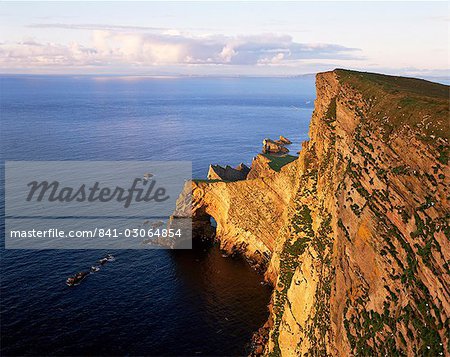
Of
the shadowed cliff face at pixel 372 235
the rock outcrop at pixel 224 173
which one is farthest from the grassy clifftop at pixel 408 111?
the rock outcrop at pixel 224 173

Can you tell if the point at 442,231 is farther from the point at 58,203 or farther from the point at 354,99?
the point at 58,203

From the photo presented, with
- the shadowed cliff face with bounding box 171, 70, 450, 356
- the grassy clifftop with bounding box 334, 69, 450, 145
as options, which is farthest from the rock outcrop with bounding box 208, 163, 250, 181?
the grassy clifftop with bounding box 334, 69, 450, 145

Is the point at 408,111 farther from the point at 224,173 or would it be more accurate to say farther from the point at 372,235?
the point at 224,173

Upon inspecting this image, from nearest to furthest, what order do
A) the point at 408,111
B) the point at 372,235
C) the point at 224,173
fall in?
the point at 372,235, the point at 408,111, the point at 224,173

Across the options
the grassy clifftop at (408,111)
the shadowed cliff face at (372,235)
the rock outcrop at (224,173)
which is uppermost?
the grassy clifftop at (408,111)

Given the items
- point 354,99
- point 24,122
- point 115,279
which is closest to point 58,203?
point 115,279

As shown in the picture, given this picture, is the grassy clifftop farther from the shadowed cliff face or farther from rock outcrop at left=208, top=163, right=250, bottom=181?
rock outcrop at left=208, top=163, right=250, bottom=181

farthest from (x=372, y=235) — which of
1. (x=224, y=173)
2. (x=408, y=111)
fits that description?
(x=224, y=173)

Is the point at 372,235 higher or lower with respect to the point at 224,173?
higher

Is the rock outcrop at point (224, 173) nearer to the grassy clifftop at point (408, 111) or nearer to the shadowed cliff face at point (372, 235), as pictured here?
the shadowed cliff face at point (372, 235)
